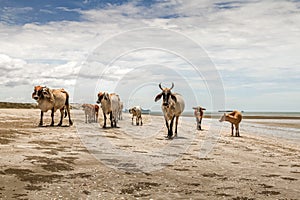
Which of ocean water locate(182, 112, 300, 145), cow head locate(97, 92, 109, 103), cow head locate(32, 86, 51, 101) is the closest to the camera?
cow head locate(32, 86, 51, 101)

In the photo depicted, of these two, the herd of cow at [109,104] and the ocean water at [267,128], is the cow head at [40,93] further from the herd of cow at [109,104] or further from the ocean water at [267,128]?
Result: the ocean water at [267,128]

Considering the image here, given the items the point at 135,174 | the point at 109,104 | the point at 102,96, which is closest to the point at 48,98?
the point at 102,96

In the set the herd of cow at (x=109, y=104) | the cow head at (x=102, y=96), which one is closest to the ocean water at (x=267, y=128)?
the herd of cow at (x=109, y=104)

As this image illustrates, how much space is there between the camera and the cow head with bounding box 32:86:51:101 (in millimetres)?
25234

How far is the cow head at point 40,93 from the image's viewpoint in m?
25.2

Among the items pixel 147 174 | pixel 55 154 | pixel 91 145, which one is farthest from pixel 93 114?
pixel 147 174

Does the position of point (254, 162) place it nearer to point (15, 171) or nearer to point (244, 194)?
point (244, 194)

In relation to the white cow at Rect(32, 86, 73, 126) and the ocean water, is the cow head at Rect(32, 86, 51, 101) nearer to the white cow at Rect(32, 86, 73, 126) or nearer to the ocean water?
the white cow at Rect(32, 86, 73, 126)

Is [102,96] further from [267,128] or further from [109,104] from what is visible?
[267,128]

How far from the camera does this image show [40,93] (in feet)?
83.7

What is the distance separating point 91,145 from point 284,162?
8.90 metres

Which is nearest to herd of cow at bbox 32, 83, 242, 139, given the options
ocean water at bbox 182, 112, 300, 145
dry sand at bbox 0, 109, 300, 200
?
ocean water at bbox 182, 112, 300, 145

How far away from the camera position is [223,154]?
16125 millimetres

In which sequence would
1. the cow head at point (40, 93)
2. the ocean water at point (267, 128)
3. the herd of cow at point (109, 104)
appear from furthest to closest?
the ocean water at point (267, 128) < the cow head at point (40, 93) < the herd of cow at point (109, 104)
